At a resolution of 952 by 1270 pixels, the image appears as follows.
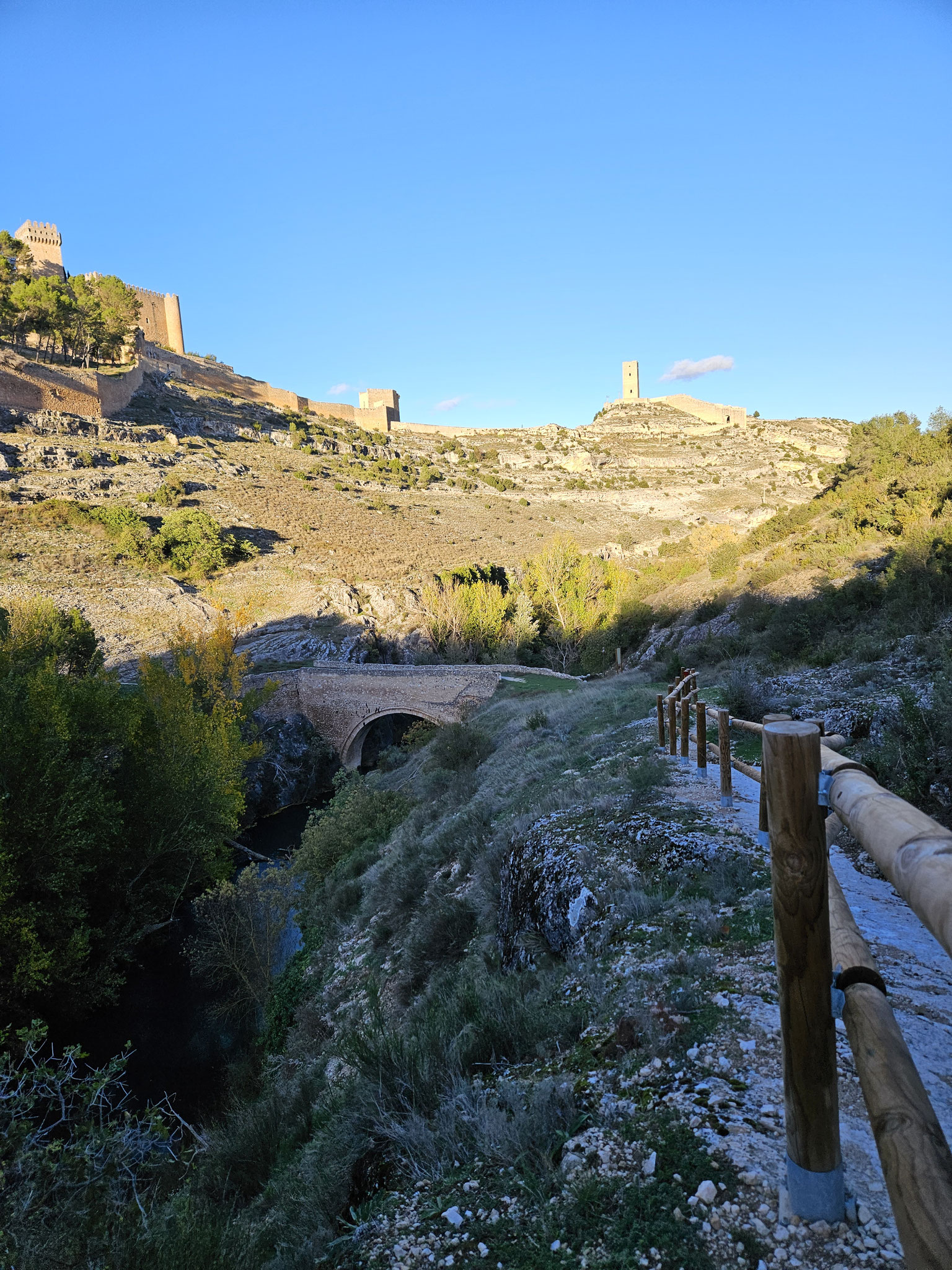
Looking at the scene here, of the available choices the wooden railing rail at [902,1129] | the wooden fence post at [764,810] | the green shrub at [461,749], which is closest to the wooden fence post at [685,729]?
the wooden fence post at [764,810]

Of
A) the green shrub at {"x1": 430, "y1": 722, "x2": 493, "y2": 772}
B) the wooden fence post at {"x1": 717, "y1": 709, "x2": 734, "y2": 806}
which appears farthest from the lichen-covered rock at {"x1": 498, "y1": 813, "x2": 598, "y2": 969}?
the green shrub at {"x1": 430, "y1": 722, "x2": 493, "y2": 772}

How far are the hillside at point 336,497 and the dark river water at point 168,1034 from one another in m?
17.1

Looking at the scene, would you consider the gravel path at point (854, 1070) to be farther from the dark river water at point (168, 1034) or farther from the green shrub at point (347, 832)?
the green shrub at point (347, 832)

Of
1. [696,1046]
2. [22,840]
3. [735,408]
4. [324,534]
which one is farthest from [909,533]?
[735,408]

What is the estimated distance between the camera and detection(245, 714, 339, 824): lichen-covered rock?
26203 mm

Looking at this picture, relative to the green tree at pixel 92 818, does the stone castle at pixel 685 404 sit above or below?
above

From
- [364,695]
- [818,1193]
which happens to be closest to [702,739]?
[818,1193]

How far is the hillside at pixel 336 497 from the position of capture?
3359cm

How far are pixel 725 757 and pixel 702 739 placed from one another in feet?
3.66

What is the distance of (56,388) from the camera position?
152 feet

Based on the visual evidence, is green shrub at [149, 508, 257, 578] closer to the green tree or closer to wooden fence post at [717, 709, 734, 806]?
the green tree

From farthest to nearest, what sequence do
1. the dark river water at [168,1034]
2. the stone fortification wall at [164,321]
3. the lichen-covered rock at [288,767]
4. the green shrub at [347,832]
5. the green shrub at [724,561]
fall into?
the stone fortification wall at [164,321], the lichen-covered rock at [288,767], the green shrub at [724,561], the green shrub at [347,832], the dark river water at [168,1034]

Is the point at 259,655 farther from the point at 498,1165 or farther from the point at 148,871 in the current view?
the point at 498,1165

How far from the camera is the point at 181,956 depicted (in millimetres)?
15672
